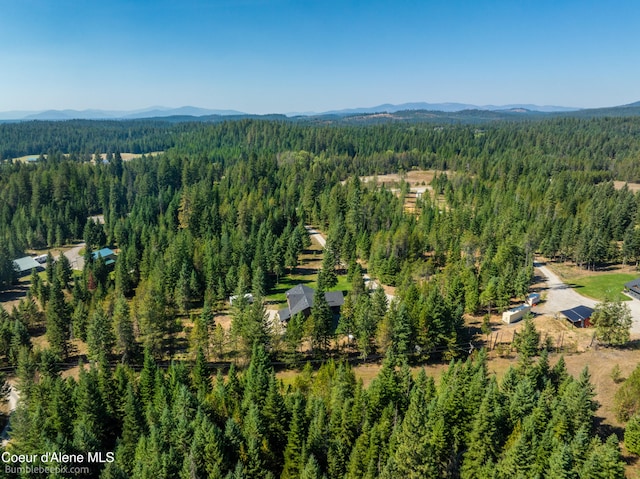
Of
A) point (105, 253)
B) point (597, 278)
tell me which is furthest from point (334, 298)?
point (105, 253)

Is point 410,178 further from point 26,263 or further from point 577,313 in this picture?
point 26,263

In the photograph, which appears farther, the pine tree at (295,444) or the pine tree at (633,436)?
the pine tree at (633,436)

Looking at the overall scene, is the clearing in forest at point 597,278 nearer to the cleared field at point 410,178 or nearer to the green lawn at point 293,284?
the green lawn at point 293,284

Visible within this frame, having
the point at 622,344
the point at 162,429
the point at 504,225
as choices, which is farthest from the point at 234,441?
the point at 504,225

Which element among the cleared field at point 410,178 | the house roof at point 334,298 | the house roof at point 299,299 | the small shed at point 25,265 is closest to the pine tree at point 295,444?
the house roof at point 299,299

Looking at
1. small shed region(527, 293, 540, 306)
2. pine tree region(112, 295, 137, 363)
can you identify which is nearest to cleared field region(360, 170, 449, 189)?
small shed region(527, 293, 540, 306)

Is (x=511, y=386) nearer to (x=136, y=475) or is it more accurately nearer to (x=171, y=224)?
(x=136, y=475)
